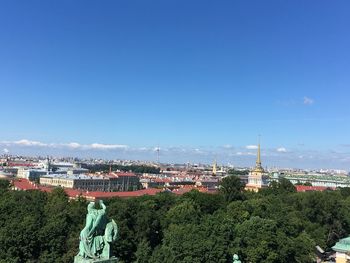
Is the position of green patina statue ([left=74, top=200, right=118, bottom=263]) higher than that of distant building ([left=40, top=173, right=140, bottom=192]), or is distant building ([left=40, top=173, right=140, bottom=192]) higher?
green patina statue ([left=74, top=200, right=118, bottom=263])

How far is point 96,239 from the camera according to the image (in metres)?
13.5

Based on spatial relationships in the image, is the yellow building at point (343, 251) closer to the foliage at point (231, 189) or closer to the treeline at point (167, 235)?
the treeline at point (167, 235)

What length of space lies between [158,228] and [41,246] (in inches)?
548

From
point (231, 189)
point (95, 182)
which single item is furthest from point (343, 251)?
point (95, 182)

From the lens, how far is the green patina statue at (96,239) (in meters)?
13.2

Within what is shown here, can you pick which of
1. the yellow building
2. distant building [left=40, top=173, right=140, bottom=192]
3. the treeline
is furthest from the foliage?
distant building [left=40, top=173, right=140, bottom=192]

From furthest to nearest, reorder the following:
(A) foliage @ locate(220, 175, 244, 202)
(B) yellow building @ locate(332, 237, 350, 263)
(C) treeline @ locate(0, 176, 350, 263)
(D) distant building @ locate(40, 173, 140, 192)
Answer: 1. (D) distant building @ locate(40, 173, 140, 192)
2. (A) foliage @ locate(220, 175, 244, 202)
3. (C) treeline @ locate(0, 176, 350, 263)
4. (B) yellow building @ locate(332, 237, 350, 263)

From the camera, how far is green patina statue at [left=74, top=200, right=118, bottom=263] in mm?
13227

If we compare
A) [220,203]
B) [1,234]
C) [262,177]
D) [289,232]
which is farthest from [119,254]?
[262,177]

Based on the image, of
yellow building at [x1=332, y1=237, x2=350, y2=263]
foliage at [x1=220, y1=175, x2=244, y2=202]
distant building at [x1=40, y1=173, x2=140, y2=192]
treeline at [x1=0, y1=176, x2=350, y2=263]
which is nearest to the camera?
yellow building at [x1=332, y1=237, x2=350, y2=263]

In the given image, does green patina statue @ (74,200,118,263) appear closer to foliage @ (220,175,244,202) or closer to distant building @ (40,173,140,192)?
foliage @ (220,175,244,202)

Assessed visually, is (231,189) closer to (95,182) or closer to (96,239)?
A: (96,239)

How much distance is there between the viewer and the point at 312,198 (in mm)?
63531

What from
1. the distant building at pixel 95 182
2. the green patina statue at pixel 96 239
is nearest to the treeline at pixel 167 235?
the green patina statue at pixel 96 239
